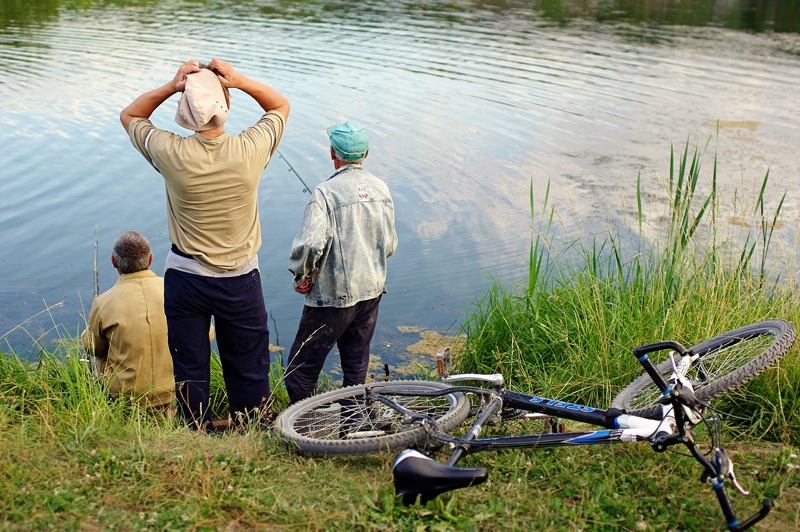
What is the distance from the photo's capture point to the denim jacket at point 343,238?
14.3 ft

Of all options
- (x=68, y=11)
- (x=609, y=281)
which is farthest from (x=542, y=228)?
(x=68, y=11)

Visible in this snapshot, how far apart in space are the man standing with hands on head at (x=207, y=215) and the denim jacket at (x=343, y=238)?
0.29m

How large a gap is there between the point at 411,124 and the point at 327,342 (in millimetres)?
8103

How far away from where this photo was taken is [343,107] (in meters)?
13.0

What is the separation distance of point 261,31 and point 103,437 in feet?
58.6

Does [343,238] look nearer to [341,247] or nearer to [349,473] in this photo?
[341,247]

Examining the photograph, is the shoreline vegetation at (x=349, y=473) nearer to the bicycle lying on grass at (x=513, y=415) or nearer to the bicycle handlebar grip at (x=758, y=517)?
the bicycle lying on grass at (x=513, y=415)

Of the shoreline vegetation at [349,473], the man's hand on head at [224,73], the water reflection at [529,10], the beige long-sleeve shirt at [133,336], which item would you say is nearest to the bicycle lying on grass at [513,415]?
the shoreline vegetation at [349,473]

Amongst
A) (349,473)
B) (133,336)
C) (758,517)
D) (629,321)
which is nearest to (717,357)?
(629,321)

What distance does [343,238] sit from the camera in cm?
443

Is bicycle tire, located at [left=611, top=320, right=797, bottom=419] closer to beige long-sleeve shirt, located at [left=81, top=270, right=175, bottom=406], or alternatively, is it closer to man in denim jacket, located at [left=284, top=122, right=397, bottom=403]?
man in denim jacket, located at [left=284, top=122, right=397, bottom=403]

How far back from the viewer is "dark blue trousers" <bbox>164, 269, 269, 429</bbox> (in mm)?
4289

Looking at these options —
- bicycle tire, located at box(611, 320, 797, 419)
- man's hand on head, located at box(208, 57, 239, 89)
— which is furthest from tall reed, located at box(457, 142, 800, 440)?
man's hand on head, located at box(208, 57, 239, 89)

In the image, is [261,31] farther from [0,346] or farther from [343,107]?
[0,346]
